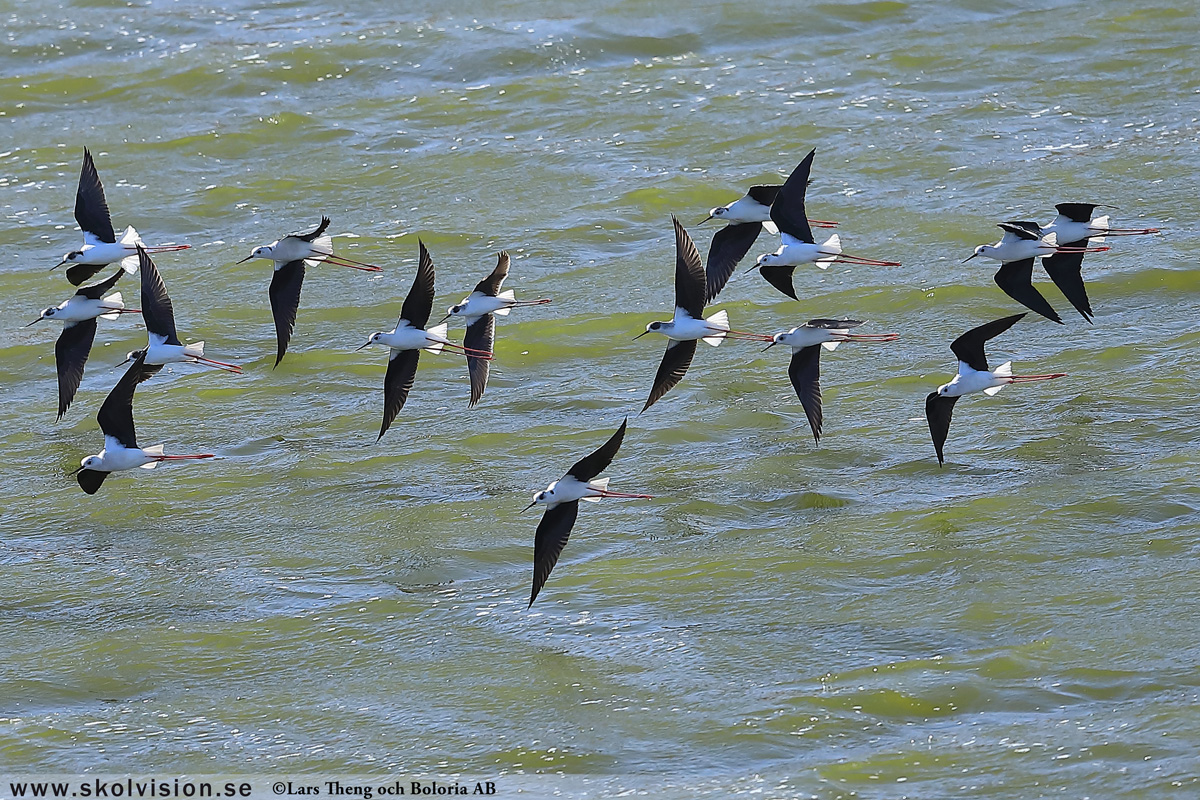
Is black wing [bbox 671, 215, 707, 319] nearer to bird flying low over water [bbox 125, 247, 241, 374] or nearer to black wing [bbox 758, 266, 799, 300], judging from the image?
black wing [bbox 758, 266, 799, 300]

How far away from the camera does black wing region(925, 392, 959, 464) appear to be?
912 centimetres

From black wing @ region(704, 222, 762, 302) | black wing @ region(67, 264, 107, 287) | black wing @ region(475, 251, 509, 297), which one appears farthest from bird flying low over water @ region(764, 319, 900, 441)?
Result: black wing @ region(67, 264, 107, 287)

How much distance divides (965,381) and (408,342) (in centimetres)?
330

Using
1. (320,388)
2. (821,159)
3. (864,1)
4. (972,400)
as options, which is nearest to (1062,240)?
(972,400)

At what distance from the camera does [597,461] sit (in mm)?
7438

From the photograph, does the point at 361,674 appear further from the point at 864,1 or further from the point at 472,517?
the point at 864,1

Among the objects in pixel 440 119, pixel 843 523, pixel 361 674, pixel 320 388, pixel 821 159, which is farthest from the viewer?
pixel 440 119

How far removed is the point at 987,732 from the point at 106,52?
44.8 feet

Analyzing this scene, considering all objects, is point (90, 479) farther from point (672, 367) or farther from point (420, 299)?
point (672, 367)

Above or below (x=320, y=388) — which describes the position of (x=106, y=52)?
above

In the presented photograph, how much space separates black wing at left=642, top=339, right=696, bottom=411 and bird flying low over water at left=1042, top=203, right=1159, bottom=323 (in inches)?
96.4

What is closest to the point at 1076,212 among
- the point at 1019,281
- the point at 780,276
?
the point at 1019,281

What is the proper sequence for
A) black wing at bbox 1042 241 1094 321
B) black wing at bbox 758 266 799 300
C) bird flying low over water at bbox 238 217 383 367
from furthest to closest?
bird flying low over water at bbox 238 217 383 367 < black wing at bbox 758 266 799 300 < black wing at bbox 1042 241 1094 321

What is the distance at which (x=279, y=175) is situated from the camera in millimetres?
14695
